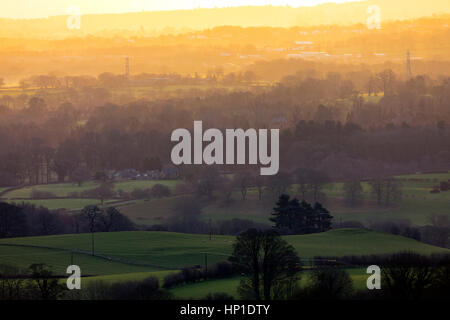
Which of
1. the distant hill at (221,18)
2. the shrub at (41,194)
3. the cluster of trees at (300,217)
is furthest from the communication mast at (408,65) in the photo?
the cluster of trees at (300,217)

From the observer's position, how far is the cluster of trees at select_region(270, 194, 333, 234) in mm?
28375

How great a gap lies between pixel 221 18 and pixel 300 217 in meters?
94.9

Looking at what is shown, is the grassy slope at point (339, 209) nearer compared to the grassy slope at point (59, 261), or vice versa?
the grassy slope at point (59, 261)

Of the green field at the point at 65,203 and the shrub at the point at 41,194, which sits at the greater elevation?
the shrub at the point at 41,194

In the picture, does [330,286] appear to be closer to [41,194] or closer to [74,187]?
[41,194]

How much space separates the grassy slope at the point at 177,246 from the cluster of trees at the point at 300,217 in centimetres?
214

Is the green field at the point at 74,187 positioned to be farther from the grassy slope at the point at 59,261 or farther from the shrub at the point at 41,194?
the grassy slope at the point at 59,261

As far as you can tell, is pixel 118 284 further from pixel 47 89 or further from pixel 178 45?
pixel 178 45

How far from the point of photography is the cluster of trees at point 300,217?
2838 cm

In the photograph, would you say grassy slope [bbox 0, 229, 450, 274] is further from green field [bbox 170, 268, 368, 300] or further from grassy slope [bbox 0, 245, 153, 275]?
green field [bbox 170, 268, 368, 300]

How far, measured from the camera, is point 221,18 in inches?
4761

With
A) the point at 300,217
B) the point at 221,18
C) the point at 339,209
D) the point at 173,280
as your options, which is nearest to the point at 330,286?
the point at 173,280

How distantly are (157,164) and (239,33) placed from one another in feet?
200

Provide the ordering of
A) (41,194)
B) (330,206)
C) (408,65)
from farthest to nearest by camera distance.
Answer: (408,65)
(41,194)
(330,206)
